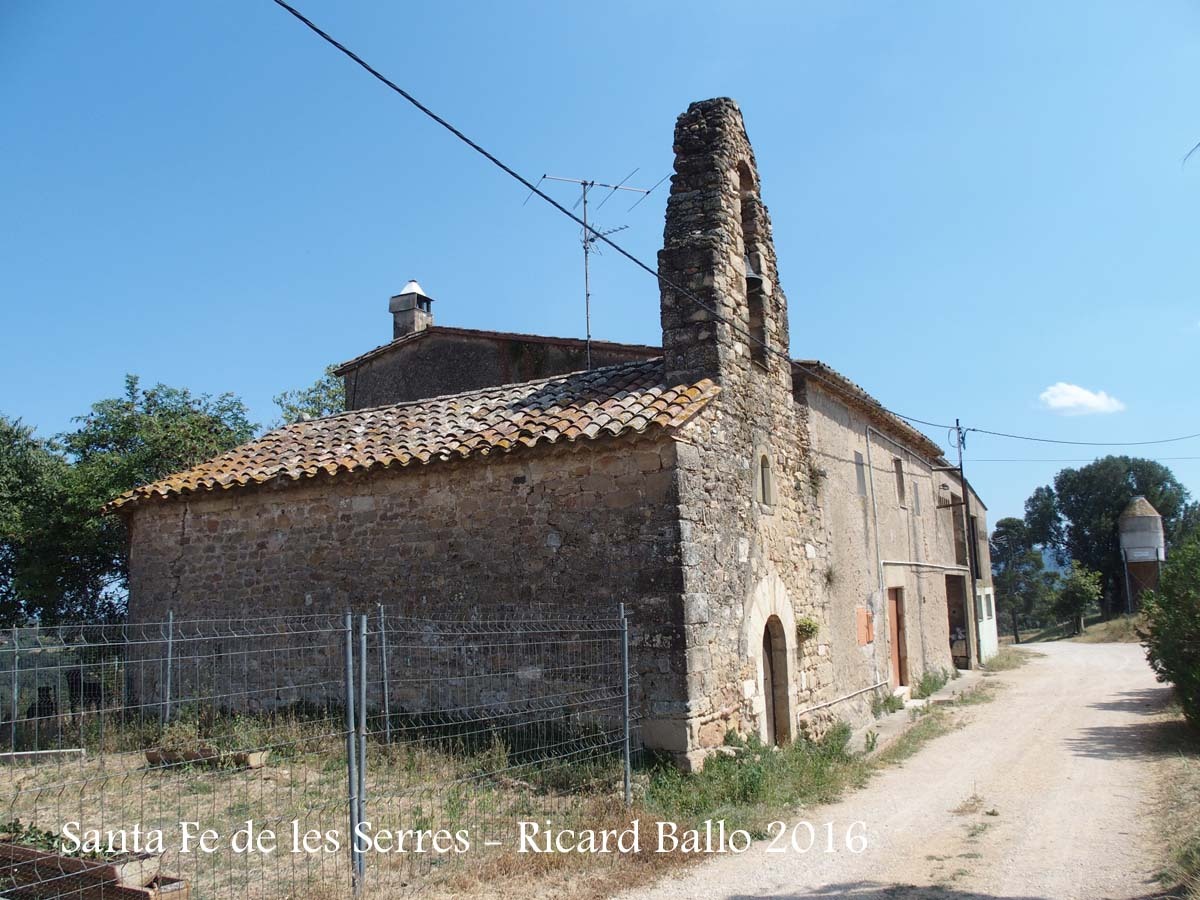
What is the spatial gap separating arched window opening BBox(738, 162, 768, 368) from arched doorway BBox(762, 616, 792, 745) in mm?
3122

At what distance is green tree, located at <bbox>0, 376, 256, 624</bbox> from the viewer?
1633 cm

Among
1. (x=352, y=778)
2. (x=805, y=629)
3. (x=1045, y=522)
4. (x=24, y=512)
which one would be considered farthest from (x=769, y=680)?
(x=1045, y=522)

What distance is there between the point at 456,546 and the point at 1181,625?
830cm

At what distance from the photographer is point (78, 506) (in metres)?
16.4

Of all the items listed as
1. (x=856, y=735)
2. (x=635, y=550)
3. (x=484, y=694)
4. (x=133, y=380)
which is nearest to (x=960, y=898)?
(x=635, y=550)

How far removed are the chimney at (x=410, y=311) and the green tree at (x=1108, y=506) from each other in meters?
42.1

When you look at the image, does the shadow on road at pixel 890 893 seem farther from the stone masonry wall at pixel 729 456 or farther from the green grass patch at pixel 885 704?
the green grass patch at pixel 885 704

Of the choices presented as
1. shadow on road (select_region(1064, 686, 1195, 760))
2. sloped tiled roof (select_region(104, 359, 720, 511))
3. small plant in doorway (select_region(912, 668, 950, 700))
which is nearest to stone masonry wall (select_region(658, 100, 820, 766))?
sloped tiled roof (select_region(104, 359, 720, 511))

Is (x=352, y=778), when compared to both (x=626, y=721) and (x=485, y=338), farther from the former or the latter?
(x=485, y=338)

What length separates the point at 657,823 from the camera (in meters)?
6.47

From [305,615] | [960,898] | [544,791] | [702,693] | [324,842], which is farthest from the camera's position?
[305,615]

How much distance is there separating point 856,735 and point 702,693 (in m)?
3.83

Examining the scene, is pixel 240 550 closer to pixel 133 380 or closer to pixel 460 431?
pixel 460 431

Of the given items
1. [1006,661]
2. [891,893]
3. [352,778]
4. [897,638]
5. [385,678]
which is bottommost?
[1006,661]
